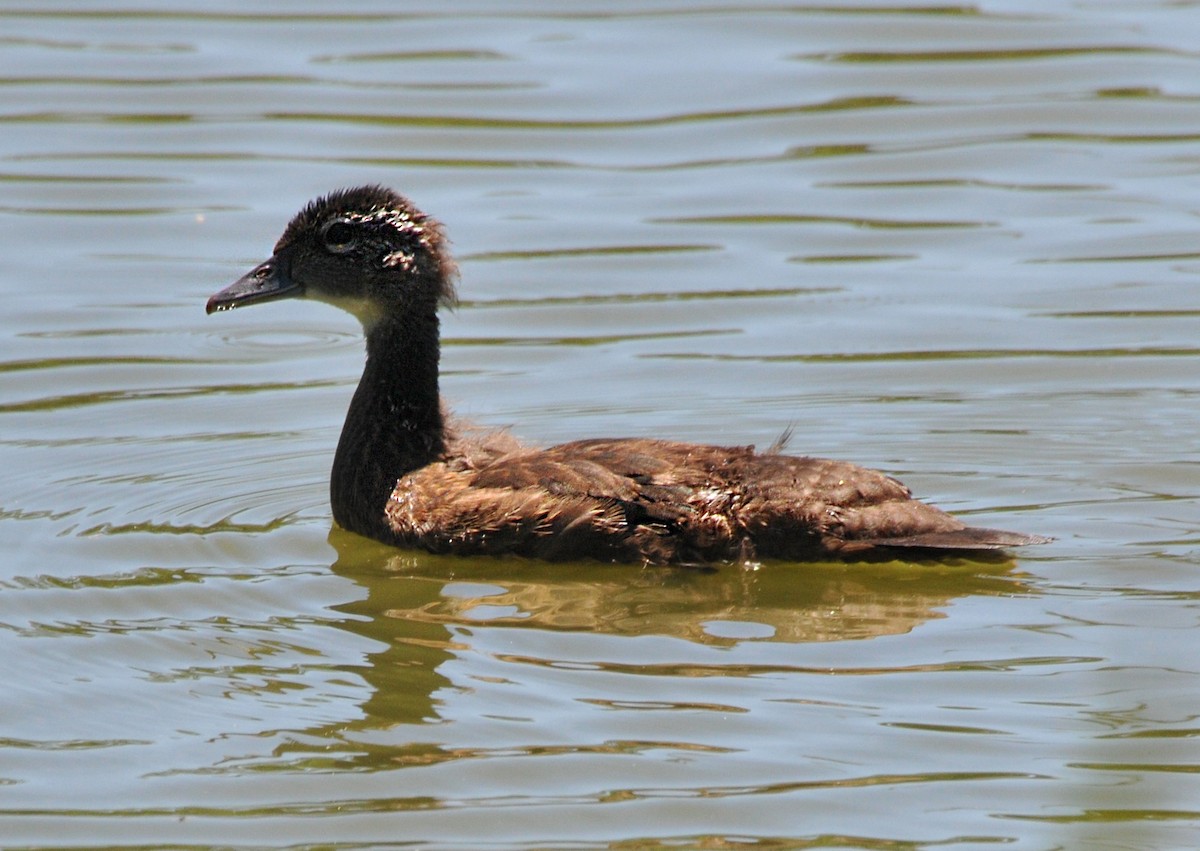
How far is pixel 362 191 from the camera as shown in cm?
1088

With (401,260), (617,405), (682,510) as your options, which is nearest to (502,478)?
(682,510)

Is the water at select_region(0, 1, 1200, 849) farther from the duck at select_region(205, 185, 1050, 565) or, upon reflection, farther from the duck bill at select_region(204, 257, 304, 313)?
the duck bill at select_region(204, 257, 304, 313)

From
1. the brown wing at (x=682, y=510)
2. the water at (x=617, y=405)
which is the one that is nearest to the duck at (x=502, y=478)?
the brown wing at (x=682, y=510)

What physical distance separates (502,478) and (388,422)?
94cm

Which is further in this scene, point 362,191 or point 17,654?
point 362,191

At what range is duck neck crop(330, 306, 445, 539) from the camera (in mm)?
10477

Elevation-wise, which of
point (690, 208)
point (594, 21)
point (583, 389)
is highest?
point (594, 21)

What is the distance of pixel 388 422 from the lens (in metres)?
10.7

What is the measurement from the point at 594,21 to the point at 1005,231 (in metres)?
5.92

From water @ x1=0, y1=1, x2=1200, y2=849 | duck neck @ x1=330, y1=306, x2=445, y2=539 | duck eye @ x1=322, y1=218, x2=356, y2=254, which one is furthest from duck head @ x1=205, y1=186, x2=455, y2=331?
water @ x1=0, y1=1, x2=1200, y2=849

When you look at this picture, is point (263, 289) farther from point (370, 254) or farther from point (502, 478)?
point (502, 478)

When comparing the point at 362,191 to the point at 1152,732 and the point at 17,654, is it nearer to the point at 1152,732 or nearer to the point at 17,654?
the point at 17,654

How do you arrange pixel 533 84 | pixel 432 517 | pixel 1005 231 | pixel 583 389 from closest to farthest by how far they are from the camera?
pixel 432 517
pixel 583 389
pixel 1005 231
pixel 533 84

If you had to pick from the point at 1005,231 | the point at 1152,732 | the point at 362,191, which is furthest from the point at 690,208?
the point at 1152,732
